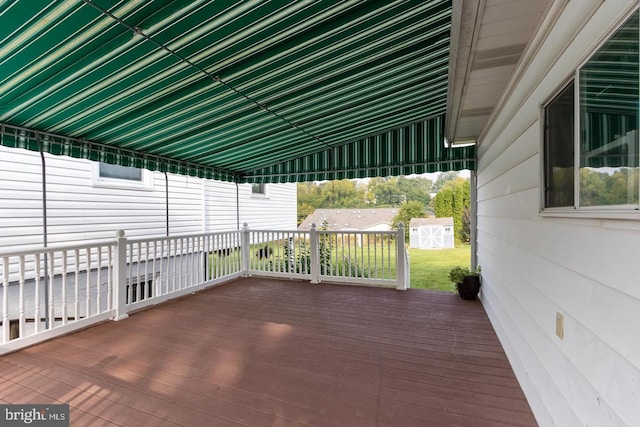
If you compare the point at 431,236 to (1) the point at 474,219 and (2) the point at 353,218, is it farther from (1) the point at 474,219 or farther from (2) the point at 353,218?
(1) the point at 474,219

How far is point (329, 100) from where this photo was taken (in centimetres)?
412

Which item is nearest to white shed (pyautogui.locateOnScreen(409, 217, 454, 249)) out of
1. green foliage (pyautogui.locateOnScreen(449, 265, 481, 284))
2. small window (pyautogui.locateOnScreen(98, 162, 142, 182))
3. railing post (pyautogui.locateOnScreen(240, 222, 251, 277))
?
green foliage (pyautogui.locateOnScreen(449, 265, 481, 284))

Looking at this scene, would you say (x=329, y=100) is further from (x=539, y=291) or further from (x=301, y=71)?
(x=539, y=291)

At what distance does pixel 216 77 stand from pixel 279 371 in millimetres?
2967

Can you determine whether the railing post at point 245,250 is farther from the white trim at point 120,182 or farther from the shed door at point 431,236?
the shed door at point 431,236

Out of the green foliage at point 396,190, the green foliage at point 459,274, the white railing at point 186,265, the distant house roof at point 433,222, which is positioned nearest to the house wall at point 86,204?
the white railing at point 186,265

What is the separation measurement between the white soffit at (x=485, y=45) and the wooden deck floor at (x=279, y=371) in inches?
100

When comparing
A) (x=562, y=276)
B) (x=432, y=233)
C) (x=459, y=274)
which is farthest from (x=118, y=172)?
(x=432, y=233)

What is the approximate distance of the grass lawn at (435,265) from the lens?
26.8ft

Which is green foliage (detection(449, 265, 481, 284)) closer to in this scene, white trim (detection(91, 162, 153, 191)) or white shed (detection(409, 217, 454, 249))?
white trim (detection(91, 162, 153, 191))

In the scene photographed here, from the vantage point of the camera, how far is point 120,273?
3.86 m

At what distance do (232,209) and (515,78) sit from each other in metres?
6.85

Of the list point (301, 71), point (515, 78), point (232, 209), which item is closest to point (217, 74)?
point (301, 71)

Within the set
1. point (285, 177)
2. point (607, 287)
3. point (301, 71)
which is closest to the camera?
point (607, 287)
